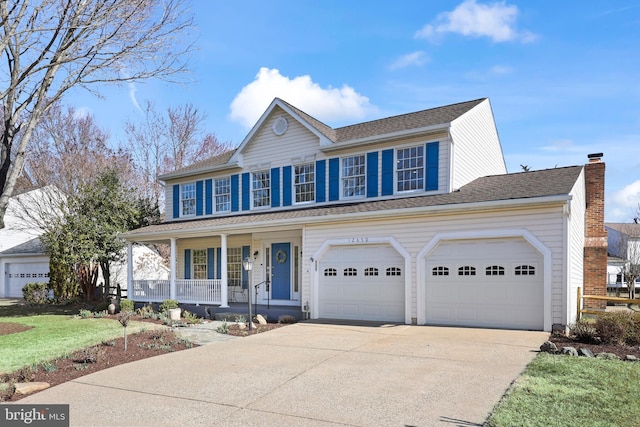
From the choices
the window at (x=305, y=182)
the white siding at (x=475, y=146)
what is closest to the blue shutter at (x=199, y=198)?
the window at (x=305, y=182)

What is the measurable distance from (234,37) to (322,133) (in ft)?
15.2

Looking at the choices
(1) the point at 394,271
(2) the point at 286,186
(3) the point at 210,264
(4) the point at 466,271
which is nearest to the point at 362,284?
(1) the point at 394,271

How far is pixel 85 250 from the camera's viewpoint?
61.8 ft

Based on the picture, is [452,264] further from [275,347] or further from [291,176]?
[291,176]

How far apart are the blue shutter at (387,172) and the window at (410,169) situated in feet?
0.75

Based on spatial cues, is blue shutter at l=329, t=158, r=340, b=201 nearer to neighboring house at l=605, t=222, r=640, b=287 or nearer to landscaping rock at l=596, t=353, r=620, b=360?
landscaping rock at l=596, t=353, r=620, b=360

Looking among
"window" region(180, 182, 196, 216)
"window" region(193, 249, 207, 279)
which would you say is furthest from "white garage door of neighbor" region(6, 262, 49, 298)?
"window" region(193, 249, 207, 279)

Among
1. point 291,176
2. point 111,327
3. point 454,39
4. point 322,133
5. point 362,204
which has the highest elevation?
point 454,39

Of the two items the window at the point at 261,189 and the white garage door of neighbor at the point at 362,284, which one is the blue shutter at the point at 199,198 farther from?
the white garage door of neighbor at the point at 362,284

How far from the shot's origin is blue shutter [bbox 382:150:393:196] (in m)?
15.2

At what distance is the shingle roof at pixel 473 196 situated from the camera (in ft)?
38.6

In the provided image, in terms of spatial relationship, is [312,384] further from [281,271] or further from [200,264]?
[200,264]

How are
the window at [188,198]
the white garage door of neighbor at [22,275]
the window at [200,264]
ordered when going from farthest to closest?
the white garage door of neighbor at [22,275] → the window at [188,198] → the window at [200,264]

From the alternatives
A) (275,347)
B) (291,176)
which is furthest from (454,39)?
(275,347)
